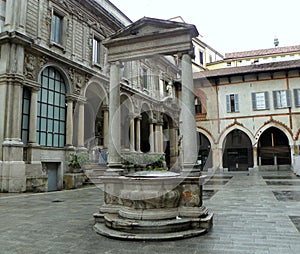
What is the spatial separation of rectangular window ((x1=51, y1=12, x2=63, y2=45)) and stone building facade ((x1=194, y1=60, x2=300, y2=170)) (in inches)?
691

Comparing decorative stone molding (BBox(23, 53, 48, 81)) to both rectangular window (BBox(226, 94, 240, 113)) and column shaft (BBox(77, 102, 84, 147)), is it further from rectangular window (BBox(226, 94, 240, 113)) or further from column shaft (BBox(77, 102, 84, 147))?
rectangular window (BBox(226, 94, 240, 113))

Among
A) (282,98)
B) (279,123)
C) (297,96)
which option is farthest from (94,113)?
(297,96)

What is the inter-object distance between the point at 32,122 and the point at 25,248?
36.6ft

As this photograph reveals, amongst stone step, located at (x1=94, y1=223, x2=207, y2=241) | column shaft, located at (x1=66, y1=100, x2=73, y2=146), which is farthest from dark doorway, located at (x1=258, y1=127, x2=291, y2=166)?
stone step, located at (x1=94, y1=223, x2=207, y2=241)

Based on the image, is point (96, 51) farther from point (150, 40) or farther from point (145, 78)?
point (150, 40)

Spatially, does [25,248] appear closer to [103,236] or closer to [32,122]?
[103,236]

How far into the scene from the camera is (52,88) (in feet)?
54.8

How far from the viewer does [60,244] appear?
4.86 metres

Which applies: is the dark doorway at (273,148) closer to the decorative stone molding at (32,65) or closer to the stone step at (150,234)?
the decorative stone molding at (32,65)

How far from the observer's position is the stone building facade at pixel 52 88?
13852 millimetres

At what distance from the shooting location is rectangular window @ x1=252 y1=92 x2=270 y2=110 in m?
29.6

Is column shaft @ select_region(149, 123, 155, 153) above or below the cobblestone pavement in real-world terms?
above

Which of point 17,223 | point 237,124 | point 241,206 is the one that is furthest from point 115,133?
point 237,124

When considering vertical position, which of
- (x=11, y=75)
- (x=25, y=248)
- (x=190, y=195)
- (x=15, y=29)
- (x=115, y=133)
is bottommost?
(x=25, y=248)
